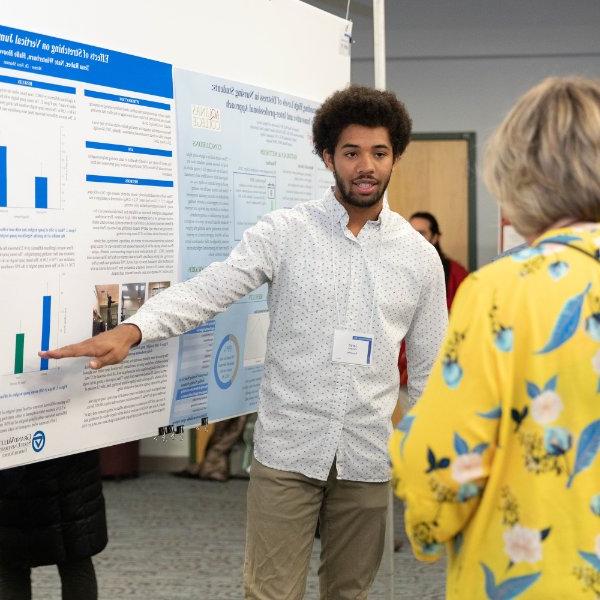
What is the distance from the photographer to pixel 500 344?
1.26 m

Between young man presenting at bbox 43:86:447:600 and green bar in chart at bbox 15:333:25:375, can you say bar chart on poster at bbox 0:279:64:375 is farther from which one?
young man presenting at bbox 43:86:447:600

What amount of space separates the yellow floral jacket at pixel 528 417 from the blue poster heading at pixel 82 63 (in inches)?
45.0

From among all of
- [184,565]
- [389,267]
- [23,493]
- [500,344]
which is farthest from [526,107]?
[184,565]

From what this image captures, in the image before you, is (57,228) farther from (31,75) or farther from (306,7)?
(306,7)

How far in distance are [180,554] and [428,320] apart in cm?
248

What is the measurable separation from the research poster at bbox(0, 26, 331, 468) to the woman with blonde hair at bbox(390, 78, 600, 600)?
39.9 inches

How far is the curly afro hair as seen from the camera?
8.06 ft

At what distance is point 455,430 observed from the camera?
1273 mm

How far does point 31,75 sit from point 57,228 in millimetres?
323

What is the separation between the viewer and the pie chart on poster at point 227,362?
8.52ft

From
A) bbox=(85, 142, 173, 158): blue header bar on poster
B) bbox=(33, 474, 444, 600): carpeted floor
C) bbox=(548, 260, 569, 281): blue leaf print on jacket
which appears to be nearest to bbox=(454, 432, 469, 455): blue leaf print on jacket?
bbox=(548, 260, 569, 281): blue leaf print on jacket

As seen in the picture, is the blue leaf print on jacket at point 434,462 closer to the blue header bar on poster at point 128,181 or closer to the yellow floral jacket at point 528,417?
the yellow floral jacket at point 528,417

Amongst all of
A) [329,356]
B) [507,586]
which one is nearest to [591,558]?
[507,586]

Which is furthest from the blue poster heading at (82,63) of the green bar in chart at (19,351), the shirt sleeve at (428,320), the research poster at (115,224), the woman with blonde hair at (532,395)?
the woman with blonde hair at (532,395)
